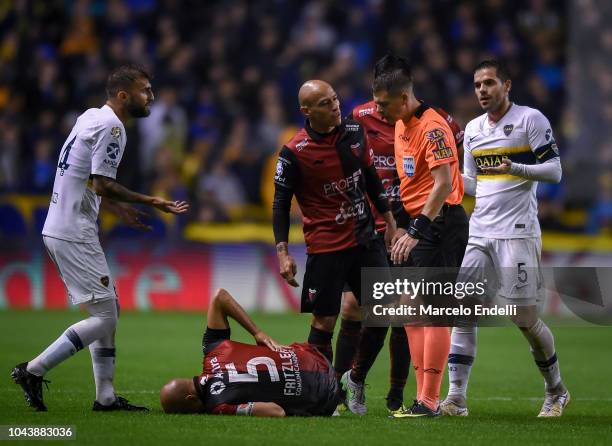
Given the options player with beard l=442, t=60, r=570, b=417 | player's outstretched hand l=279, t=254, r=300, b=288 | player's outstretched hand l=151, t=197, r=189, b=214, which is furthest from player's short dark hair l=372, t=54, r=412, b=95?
player's outstretched hand l=151, t=197, r=189, b=214

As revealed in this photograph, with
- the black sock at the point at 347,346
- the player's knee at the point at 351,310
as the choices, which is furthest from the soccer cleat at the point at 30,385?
the player's knee at the point at 351,310

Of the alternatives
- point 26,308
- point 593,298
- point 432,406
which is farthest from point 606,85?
point 432,406

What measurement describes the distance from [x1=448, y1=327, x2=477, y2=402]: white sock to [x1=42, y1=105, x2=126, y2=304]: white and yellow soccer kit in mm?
2640

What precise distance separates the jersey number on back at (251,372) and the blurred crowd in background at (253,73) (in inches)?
377

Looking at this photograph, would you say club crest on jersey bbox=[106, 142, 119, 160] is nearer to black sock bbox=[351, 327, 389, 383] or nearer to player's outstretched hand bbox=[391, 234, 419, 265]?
player's outstretched hand bbox=[391, 234, 419, 265]

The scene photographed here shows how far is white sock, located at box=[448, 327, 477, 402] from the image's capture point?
854cm

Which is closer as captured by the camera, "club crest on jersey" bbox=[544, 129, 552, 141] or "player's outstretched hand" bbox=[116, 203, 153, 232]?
"player's outstretched hand" bbox=[116, 203, 153, 232]

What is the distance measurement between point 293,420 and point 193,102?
12.3m

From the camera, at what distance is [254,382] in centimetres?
768

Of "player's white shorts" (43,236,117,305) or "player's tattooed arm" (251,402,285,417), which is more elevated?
"player's white shorts" (43,236,117,305)

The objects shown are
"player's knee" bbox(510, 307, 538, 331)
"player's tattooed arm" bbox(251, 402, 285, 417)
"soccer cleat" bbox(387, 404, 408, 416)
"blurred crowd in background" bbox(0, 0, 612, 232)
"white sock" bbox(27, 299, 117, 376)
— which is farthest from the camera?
"blurred crowd in background" bbox(0, 0, 612, 232)

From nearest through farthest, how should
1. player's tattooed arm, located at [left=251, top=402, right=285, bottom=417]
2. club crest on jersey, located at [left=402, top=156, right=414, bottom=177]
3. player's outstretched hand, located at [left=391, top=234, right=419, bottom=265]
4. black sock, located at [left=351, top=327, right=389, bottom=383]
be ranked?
player's tattooed arm, located at [left=251, top=402, right=285, bottom=417], player's outstretched hand, located at [left=391, top=234, right=419, bottom=265], club crest on jersey, located at [left=402, top=156, right=414, bottom=177], black sock, located at [left=351, top=327, right=389, bottom=383]

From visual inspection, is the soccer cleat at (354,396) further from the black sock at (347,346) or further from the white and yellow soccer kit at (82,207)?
the white and yellow soccer kit at (82,207)

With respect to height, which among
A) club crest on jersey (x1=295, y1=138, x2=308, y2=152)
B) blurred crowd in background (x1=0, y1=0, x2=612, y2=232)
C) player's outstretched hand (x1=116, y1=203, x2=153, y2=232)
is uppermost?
blurred crowd in background (x1=0, y1=0, x2=612, y2=232)
